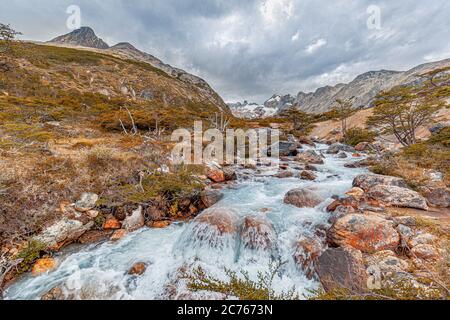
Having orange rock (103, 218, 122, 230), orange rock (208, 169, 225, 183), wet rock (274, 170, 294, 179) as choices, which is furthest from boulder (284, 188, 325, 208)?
A: orange rock (103, 218, 122, 230)

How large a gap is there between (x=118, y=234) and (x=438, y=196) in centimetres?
1154

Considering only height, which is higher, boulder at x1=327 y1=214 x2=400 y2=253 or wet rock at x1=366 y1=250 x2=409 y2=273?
boulder at x1=327 y1=214 x2=400 y2=253

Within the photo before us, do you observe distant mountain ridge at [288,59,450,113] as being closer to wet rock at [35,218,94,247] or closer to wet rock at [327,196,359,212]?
wet rock at [327,196,359,212]

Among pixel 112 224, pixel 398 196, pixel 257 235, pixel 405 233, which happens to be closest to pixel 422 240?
pixel 405 233

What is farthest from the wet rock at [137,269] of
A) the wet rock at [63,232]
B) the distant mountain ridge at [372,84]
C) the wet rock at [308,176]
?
the distant mountain ridge at [372,84]

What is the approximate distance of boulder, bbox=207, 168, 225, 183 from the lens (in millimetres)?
11320

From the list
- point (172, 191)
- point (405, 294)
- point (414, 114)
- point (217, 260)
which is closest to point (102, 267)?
point (217, 260)

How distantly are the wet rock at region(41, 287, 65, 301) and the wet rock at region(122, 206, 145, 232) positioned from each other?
2471 mm

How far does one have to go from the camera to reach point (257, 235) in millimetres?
5797

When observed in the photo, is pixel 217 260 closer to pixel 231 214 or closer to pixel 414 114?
pixel 231 214

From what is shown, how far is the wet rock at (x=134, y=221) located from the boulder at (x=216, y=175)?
480 centimetres

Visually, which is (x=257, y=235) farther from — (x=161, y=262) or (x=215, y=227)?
(x=161, y=262)

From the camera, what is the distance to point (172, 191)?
26.3ft

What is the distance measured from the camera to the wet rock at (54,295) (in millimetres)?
4074
